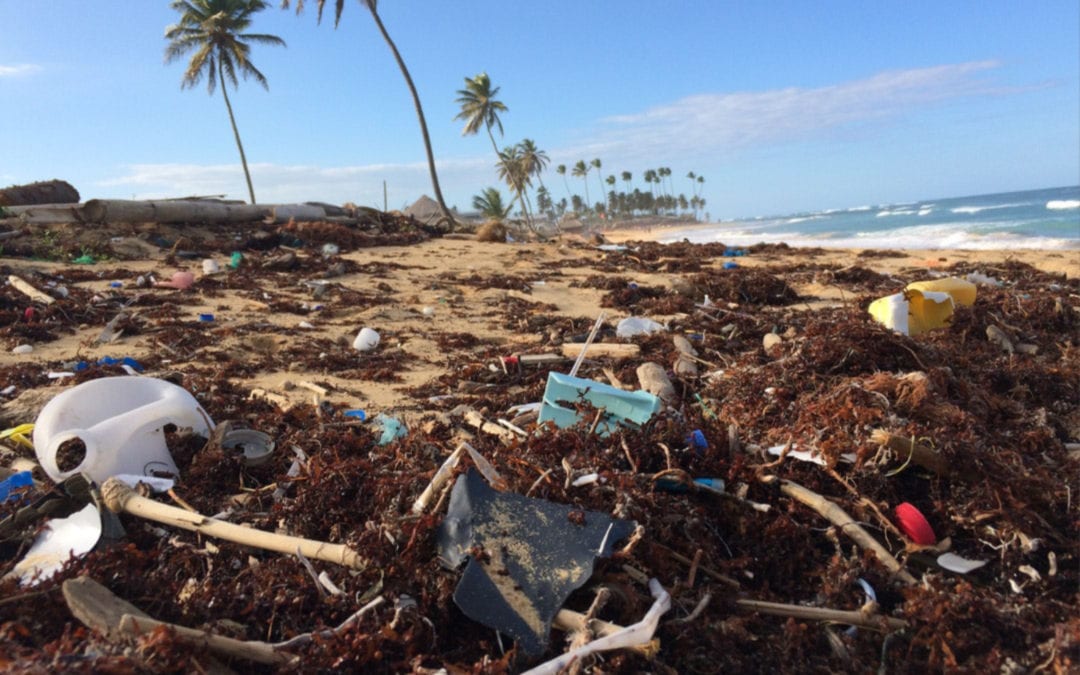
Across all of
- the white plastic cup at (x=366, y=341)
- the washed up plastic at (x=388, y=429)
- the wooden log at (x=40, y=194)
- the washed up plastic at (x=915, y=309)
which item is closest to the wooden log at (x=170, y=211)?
the wooden log at (x=40, y=194)

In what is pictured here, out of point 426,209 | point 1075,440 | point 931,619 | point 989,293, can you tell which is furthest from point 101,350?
point 426,209

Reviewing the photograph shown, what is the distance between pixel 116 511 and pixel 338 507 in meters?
0.86

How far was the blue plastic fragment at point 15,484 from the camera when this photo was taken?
2.66 m

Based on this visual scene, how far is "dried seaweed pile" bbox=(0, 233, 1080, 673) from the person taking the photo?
178 cm

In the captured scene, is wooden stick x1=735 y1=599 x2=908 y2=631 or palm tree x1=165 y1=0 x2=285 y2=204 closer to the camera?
wooden stick x1=735 y1=599 x2=908 y2=631

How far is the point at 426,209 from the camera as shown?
33906 mm

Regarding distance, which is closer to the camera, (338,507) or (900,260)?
(338,507)

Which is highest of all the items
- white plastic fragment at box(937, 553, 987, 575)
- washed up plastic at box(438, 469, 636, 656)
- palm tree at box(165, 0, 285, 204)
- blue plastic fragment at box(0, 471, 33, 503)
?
palm tree at box(165, 0, 285, 204)

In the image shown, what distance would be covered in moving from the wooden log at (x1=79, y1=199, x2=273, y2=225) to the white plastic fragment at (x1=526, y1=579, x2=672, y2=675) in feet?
45.0

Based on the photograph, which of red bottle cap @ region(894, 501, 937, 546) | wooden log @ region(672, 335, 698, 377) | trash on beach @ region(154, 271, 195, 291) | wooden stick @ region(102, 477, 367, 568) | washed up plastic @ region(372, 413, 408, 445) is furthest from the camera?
trash on beach @ region(154, 271, 195, 291)

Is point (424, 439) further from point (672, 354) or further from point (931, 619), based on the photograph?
point (672, 354)

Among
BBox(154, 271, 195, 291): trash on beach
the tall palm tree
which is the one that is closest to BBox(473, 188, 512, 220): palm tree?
the tall palm tree

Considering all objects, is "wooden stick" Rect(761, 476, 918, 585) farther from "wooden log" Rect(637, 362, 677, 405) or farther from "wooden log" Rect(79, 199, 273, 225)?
"wooden log" Rect(79, 199, 273, 225)

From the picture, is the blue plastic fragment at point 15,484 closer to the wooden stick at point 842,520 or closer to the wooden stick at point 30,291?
the wooden stick at point 842,520
